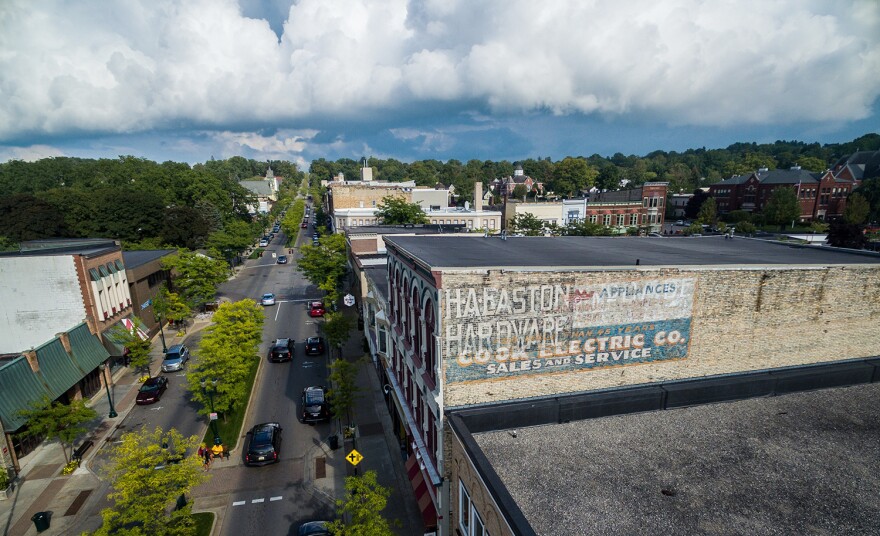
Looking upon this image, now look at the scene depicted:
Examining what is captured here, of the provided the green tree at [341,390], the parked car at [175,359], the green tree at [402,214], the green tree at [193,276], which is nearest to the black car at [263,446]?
the green tree at [341,390]

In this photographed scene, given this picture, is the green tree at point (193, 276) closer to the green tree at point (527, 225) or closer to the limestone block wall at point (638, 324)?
the limestone block wall at point (638, 324)

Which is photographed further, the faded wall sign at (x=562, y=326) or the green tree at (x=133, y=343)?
the green tree at (x=133, y=343)

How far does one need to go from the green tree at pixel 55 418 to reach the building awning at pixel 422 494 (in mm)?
17334

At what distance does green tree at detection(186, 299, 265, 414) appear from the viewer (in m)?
24.7

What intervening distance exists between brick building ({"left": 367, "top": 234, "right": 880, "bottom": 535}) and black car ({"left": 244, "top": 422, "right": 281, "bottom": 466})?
300 inches

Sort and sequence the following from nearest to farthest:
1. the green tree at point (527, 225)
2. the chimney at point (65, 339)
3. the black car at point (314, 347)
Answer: the chimney at point (65, 339)
the black car at point (314, 347)
the green tree at point (527, 225)

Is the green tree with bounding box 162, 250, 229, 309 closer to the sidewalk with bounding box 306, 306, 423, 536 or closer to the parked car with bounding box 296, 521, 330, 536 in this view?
the sidewalk with bounding box 306, 306, 423, 536

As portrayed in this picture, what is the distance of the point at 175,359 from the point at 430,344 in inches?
1069

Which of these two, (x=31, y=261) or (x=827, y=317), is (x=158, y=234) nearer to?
(x=31, y=261)

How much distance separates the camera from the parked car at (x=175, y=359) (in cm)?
3356

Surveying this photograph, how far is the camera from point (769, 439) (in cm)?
1529

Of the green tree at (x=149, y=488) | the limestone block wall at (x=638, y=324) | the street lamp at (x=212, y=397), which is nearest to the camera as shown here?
the green tree at (x=149, y=488)

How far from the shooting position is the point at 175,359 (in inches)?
1344

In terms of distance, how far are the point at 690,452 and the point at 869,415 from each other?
29.6ft
